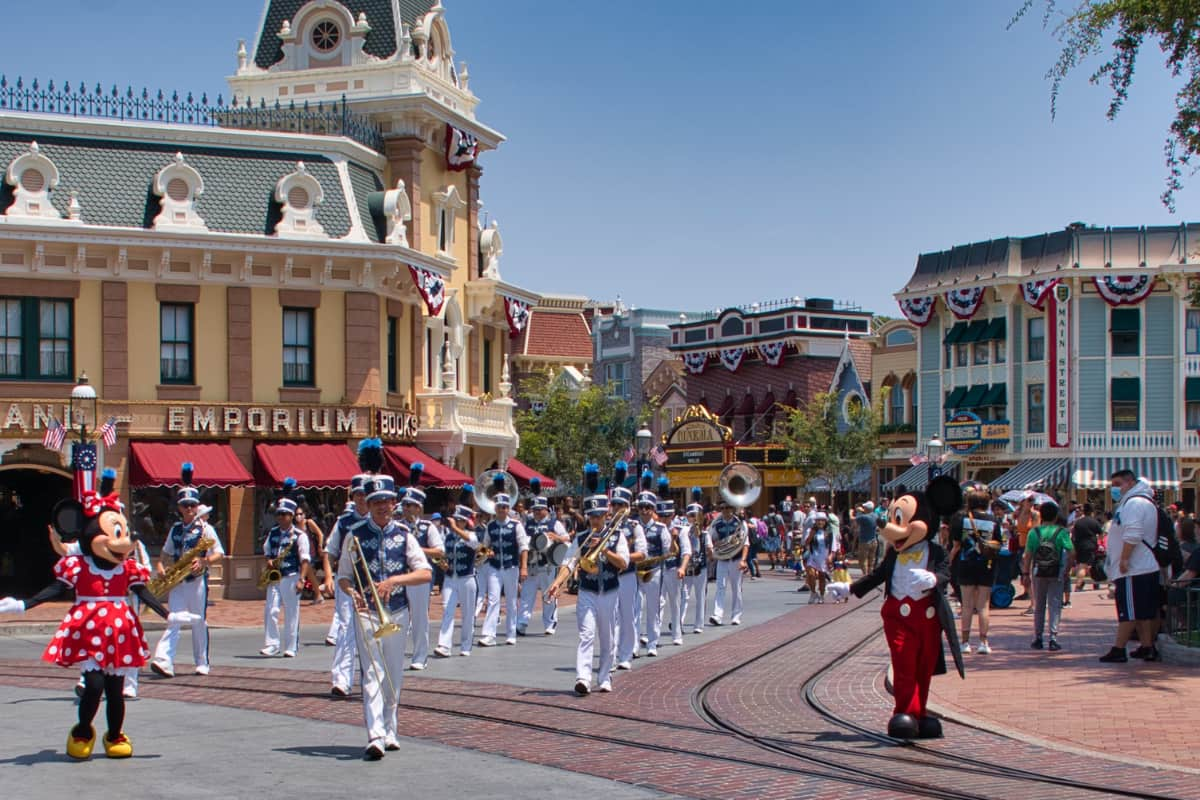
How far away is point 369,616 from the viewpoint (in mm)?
10219

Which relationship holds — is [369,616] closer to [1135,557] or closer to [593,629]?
[593,629]

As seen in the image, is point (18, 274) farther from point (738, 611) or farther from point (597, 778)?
point (597, 778)

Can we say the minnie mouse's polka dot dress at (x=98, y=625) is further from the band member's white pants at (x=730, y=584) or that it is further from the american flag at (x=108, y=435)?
the american flag at (x=108, y=435)

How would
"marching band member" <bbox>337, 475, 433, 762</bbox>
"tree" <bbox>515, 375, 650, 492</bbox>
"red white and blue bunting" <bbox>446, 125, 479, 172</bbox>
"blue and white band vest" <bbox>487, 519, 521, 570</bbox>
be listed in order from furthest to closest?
"tree" <bbox>515, 375, 650, 492</bbox> < "red white and blue bunting" <bbox>446, 125, 479, 172</bbox> < "blue and white band vest" <bbox>487, 519, 521, 570</bbox> < "marching band member" <bbox>337, 475, 433, 762</bbox>

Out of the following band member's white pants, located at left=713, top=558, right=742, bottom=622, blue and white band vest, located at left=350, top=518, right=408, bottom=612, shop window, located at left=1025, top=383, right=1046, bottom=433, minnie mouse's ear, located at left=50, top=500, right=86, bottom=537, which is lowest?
band member's white pants, located at left=713, top=558, right=742, bottom=622

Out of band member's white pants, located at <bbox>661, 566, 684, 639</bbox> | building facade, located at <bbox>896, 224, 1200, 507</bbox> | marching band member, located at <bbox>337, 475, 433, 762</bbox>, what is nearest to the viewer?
marching band member, located at <bbox>337, 475, 433, 762</bbox>

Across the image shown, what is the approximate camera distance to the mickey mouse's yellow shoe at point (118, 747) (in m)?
9.76

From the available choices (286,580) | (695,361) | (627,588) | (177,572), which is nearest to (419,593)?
(627,588)

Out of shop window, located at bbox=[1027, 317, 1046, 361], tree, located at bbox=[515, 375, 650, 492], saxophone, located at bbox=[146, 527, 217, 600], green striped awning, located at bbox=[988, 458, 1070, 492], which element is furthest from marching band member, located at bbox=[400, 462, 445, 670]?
tree, located at bbox=[515, 375, 650, 492]

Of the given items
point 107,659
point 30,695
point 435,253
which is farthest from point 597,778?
point 435,253

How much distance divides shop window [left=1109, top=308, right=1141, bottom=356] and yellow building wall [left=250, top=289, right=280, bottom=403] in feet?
90.7

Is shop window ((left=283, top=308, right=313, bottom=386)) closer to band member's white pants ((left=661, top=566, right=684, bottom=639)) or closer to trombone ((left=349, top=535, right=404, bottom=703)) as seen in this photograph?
band member's white pants ((left=661, top=566, right=684, bottom=639))

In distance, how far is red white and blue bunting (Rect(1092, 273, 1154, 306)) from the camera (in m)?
45.4

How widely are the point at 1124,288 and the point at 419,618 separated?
35.6 m
